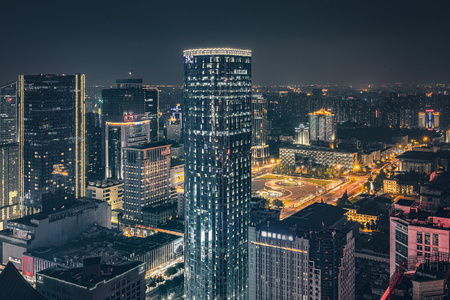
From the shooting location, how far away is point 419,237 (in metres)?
19.2

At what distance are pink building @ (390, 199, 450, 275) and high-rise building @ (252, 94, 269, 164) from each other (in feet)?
132

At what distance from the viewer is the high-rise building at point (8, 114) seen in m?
41.4

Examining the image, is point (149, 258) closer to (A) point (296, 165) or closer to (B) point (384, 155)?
(A) point (296, 165)

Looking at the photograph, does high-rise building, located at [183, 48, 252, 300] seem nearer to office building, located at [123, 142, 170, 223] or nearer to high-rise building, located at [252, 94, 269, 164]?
office building, located at [123, 142, 170, 223]

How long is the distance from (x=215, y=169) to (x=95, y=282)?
6842 mm

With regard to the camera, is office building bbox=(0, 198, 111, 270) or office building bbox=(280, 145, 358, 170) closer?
office building bbox=(0, 198, 111, 270)

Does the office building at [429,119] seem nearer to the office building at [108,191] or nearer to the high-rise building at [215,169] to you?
the office building at [108,191]

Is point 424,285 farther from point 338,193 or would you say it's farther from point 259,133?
point 259,133

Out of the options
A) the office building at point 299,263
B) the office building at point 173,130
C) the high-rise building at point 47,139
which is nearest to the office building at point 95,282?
the office building at point 299,263

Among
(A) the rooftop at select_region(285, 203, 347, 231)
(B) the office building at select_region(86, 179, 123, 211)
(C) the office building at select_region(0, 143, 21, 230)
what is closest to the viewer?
(A) the rooftop at select_region(285, 203, 347, 231)

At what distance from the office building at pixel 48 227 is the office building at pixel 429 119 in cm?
4739

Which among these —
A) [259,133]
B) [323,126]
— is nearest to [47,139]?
[259,133]

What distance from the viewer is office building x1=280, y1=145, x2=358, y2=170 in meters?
55.3

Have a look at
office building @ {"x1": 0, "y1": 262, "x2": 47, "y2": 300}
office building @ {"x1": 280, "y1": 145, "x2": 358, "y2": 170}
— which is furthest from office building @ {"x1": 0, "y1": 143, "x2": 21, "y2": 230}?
office building @ {"x1": 280, "y1": 145, "x2": 358, "y2": 170}
